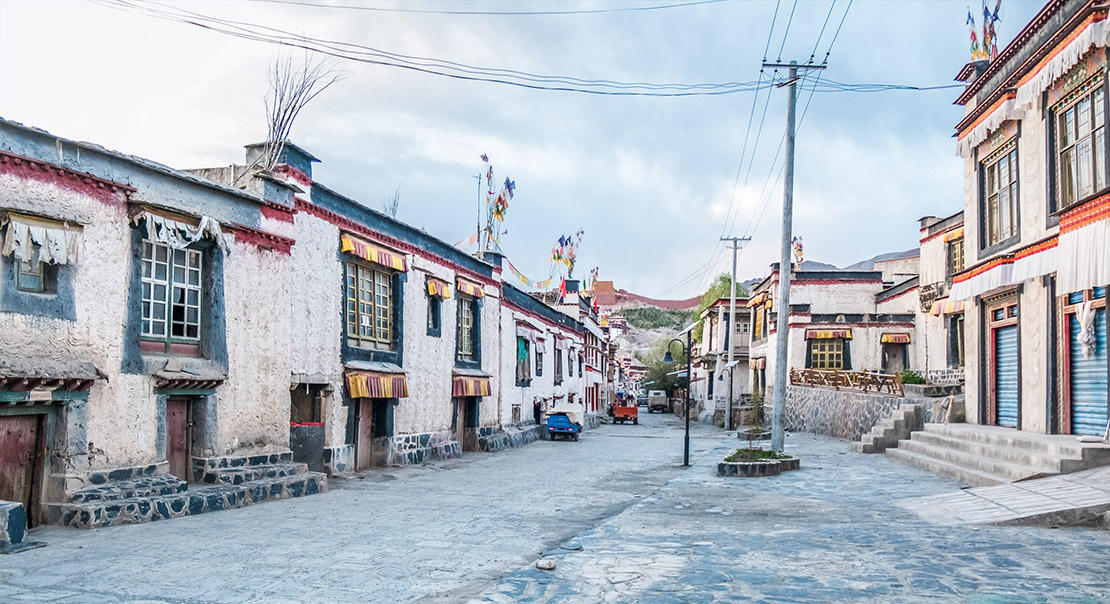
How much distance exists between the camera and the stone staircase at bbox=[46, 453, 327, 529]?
1103 cm

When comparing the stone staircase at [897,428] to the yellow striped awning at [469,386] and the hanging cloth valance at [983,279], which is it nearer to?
the hanging cloth valance at [983,279]

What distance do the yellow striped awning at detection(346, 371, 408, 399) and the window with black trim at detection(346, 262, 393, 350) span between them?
0.81 meters

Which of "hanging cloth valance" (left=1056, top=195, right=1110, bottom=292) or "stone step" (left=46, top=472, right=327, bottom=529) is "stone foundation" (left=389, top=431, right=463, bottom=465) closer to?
"stone step" (left=46, top=472, right=327, bottom=529)

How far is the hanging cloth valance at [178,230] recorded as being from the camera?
41.4 feet

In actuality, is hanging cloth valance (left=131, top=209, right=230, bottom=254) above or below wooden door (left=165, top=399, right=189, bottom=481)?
above

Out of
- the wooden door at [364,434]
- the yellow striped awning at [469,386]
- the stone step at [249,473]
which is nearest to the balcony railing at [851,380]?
the yellow striped awning at [469,386]

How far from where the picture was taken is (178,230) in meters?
13.1

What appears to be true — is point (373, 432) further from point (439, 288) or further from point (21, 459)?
point (21, 459)

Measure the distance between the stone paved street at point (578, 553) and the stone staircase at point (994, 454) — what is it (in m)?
0.79

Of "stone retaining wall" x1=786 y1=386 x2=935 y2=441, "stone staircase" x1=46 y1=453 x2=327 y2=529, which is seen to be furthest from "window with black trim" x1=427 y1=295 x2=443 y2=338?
"stone retaining wall" x1=786 y1=386 x2=935 y2=441

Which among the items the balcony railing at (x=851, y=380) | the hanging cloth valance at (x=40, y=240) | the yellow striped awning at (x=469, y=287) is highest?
the yellow striped awning at (x=469, y=287)

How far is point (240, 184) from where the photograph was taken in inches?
618

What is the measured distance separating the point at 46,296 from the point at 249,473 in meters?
4.53

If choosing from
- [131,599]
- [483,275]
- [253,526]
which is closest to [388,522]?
[253,526]
